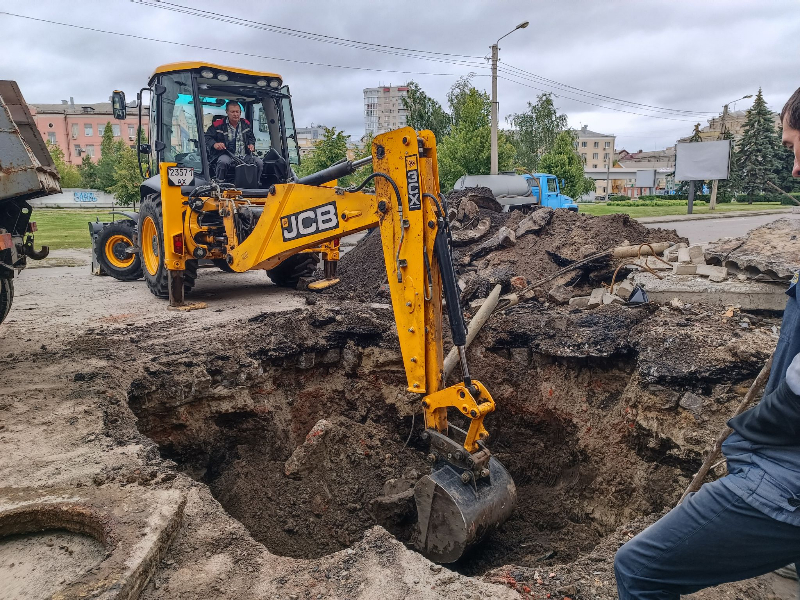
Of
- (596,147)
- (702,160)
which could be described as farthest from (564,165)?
(596,147)

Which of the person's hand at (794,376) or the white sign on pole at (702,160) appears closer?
the person's hand at (794,376)

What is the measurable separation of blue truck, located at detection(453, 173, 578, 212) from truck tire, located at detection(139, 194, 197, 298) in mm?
11895

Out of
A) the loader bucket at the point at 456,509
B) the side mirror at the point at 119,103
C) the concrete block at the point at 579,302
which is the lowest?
the loader bucket at the point at 456,509

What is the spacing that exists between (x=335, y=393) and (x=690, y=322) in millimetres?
3517

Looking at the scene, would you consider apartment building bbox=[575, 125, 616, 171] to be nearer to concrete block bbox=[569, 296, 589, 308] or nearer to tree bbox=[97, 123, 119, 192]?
tree bbox=[97, 123, 119, 192]

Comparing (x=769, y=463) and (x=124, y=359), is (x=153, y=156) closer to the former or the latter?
(x=124, y=359)

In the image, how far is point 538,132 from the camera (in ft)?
140

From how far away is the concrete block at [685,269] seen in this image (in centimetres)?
628

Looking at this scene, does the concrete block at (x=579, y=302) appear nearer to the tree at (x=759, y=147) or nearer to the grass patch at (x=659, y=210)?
the grass patch at (x=659, y=210)

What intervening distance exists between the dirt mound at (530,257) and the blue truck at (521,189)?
8194 millimetres

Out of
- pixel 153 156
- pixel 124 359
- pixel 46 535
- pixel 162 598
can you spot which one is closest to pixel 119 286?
pixel 153 156

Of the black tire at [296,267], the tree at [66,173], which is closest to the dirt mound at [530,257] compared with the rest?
the black tire at [296,267]

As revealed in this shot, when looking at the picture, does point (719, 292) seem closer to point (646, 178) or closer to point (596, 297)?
point (596, 297)

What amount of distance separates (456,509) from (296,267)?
235 inches
